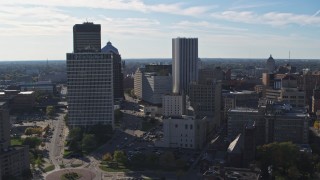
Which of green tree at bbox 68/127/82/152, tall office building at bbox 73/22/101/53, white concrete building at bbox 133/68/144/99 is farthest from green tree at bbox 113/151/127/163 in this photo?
white concrete building at bbox 133/68/144/99

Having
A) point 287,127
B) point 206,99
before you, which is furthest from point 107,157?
point 206,99

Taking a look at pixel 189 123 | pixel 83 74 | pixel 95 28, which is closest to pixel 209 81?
pixel 189 123

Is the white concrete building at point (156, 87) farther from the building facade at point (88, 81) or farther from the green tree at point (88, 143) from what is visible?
the green tree at point (88, 143)

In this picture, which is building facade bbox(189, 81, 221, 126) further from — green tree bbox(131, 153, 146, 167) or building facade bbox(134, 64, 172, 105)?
building facade bbox(134, 64, 172, 105)

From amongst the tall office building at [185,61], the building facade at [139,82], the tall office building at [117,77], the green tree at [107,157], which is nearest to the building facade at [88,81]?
the green tree at [107,157]

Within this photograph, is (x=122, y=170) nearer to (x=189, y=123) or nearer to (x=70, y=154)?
(x=70, y=154)

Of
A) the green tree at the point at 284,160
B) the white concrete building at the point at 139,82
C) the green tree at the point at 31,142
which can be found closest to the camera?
the green tree at the point at 284,160
